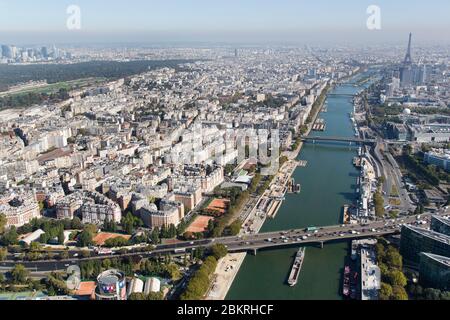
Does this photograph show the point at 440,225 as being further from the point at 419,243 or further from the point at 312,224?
the point at 312,224

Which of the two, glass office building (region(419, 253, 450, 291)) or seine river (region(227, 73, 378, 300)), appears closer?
glass office building (region(419, 253, 450, 291))

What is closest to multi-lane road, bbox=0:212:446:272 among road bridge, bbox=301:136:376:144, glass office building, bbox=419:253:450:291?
glass office building, bbox=419:253:450:291

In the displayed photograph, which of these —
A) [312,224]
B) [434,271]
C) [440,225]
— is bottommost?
[312,224]

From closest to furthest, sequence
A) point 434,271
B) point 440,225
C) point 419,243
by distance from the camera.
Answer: point 434,271, point 419,243, point 440,225

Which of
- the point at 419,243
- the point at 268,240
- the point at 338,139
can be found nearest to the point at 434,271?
the point at 419,243

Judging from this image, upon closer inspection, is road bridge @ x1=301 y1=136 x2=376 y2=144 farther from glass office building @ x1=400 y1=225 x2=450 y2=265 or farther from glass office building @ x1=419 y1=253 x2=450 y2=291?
glass office building @ x1=419 y1=253 x2=450 y2=291

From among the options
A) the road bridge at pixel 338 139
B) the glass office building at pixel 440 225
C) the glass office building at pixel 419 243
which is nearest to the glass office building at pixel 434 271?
the glass office building at pixel 419 243

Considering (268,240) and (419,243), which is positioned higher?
(419,243)

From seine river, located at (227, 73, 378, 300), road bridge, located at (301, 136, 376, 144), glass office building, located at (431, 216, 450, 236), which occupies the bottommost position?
seine river, located at (227, 73, 378, 300)
